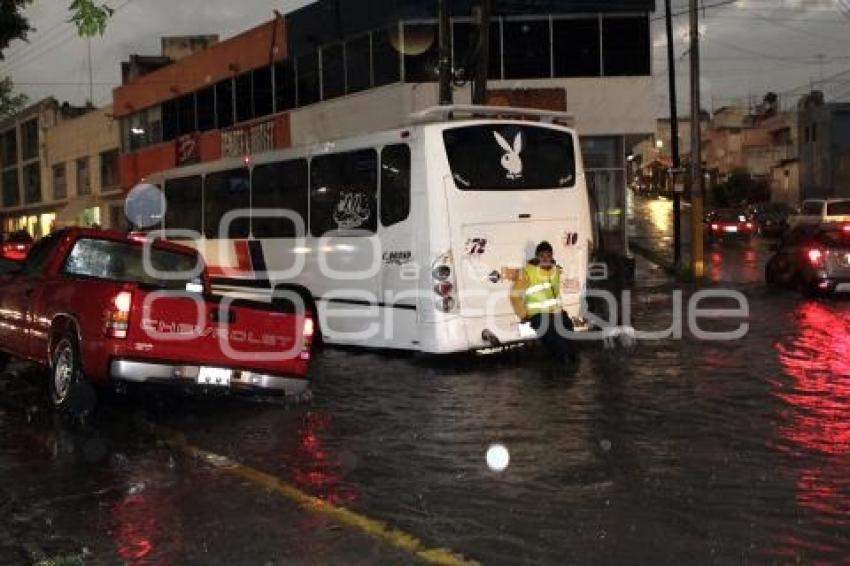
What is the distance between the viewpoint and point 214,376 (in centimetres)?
948

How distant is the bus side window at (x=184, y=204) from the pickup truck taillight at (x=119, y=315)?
8.01 m

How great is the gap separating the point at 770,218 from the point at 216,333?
4168cm

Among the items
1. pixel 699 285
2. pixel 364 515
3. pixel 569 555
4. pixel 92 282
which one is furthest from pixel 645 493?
pixel 699 285

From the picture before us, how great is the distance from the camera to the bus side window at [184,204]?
17109 millimetres

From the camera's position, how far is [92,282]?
9555mm

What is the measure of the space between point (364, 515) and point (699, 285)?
67.3 feet

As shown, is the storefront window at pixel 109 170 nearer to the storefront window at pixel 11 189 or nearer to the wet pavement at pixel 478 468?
the storefront window at pixel 11 189

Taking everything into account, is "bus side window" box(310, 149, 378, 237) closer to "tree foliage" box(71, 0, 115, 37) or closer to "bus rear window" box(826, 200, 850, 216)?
"tree foliage" box(71, 0, 115, 37)

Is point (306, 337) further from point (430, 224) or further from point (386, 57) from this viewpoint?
point (386, 57)

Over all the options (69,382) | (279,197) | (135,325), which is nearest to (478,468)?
(135,325)

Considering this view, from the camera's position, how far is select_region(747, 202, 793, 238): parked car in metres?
46.3

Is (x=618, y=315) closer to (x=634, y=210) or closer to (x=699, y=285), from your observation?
(x=699, y=285)

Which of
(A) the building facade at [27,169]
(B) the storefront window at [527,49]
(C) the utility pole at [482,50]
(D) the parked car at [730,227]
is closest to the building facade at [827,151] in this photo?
(D) the parked car at [730,227]

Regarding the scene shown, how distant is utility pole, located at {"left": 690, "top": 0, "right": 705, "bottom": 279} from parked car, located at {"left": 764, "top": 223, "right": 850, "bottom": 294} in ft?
12.2
